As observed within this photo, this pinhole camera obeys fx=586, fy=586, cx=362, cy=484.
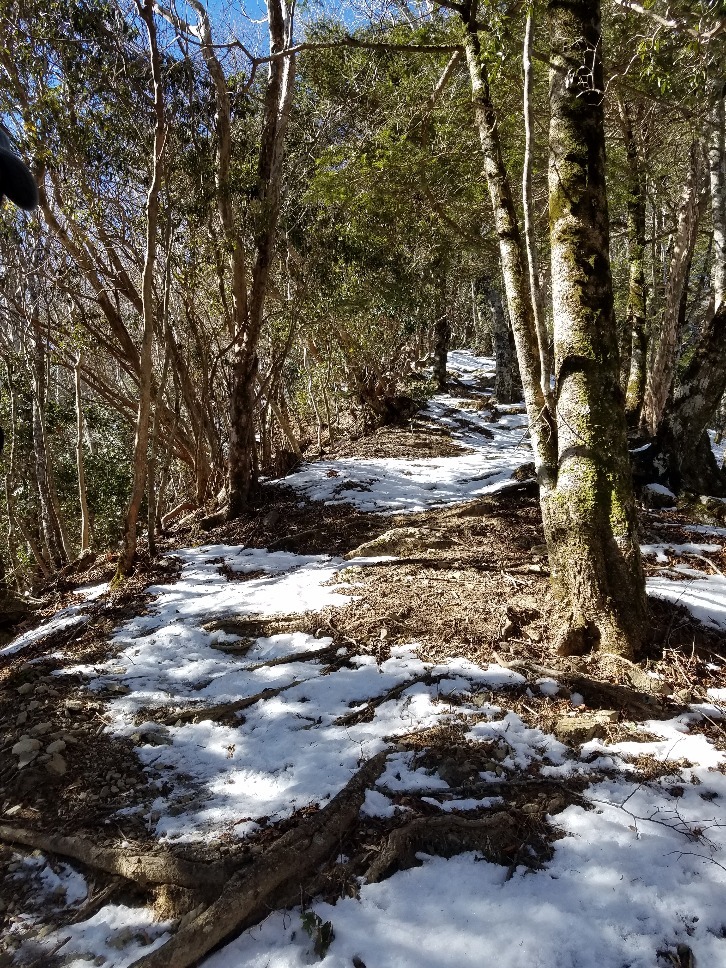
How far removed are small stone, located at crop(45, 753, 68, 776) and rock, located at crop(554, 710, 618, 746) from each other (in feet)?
8.37

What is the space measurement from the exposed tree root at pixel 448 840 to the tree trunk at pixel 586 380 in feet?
4.84

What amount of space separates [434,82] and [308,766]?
23.4 feet

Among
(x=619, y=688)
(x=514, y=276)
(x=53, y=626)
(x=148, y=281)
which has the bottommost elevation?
(x=53, y=626)

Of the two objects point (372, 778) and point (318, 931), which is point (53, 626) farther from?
point (318, 931)

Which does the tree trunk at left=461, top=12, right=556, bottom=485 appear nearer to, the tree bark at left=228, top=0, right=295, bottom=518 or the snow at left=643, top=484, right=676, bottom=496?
the tree bark at left=228, top=0, right=295, bottom=518

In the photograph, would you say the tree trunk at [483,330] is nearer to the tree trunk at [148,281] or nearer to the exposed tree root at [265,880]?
the tree trunk at [148,281]

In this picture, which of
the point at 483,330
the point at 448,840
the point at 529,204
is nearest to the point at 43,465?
the point at 529,204

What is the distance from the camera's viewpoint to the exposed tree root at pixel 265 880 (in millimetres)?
1966

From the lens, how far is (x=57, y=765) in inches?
120

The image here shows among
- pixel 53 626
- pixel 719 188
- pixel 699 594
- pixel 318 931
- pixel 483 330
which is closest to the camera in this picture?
pixel 318 931

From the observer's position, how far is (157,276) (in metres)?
9.33

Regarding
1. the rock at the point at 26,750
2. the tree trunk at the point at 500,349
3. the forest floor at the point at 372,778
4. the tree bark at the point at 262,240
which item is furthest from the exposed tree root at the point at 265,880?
the tree trunk at the point at 500,349

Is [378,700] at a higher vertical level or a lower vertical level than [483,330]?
lower

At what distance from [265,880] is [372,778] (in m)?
0.69
